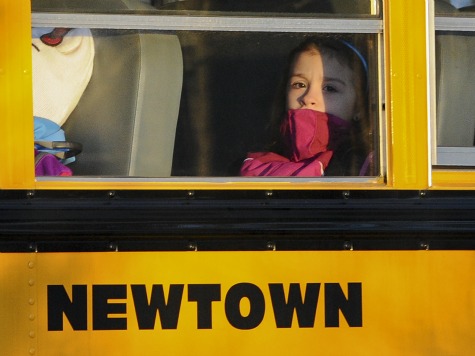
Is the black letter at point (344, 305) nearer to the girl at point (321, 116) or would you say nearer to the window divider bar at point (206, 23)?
the girl at point (321, 116)

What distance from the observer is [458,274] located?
8.77 ft

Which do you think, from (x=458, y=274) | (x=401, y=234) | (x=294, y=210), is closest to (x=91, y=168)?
(x=294, y=210)

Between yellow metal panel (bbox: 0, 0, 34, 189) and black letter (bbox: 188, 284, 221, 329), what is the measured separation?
0.50 m

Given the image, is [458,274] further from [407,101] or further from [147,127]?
[147,127]

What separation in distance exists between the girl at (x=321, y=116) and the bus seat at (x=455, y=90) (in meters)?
0.22

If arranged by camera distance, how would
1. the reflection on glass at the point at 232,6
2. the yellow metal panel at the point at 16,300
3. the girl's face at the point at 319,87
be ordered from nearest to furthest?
the yellow metal panel at the point at 16,300
the reflection on glass at the point at 232,6
the girl's face at the point at 319,87

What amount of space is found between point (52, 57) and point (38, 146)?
0.24 m

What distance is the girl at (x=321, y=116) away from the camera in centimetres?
274

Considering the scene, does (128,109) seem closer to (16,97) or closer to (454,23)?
(16,97)

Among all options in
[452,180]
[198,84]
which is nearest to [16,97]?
[198,84]

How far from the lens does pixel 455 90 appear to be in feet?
9.26

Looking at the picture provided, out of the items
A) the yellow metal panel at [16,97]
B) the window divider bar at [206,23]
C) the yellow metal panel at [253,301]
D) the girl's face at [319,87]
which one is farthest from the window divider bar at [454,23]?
the yellow metal panel at [16,97]

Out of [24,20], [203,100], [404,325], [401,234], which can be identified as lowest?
[404,325]

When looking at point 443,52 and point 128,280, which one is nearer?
point 128,280
